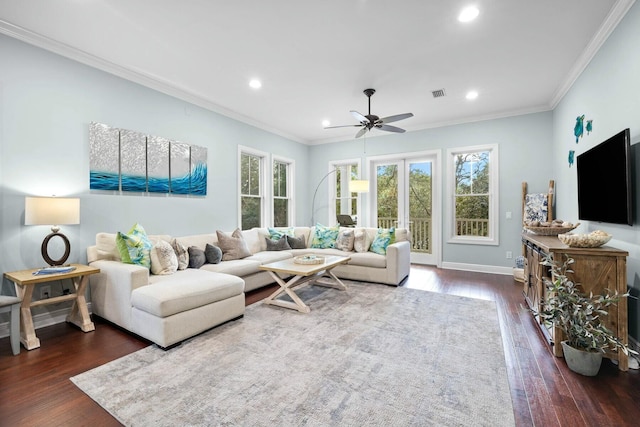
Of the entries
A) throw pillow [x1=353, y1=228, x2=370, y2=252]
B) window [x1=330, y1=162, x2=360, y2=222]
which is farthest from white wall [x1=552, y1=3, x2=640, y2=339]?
window [x1=330, y1=162, x2=360, y2=222]

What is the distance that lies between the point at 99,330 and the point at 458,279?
4841 mm

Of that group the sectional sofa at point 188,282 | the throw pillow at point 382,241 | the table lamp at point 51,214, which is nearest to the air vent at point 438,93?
the throw pillow at point 382,241

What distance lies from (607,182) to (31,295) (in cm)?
516

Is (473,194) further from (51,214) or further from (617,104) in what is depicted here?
(51,214)

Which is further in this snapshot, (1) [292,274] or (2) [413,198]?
(2) [413,198]

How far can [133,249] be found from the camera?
10.1 ft

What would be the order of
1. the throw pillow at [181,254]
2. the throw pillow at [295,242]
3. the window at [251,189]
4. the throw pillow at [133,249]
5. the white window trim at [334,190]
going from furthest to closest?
1. the white window trim at [334,190]
2. the window at [251,189]
3. the throw pillow at [295,242]
4. the throw pillow at [181,254]
5. the throw pillow at [133,249]

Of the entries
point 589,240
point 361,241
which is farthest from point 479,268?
point 589,240

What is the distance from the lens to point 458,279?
483 cm

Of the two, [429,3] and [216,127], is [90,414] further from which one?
[216,127]

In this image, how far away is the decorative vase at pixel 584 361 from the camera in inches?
80.3

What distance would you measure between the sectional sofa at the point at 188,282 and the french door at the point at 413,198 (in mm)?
1478

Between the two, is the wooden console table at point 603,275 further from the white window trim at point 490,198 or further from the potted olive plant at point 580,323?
the white window trim at point 490,198

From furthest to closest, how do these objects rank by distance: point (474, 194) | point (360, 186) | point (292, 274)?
point (360, 186)
point (474, 194)
point (292, 274)
